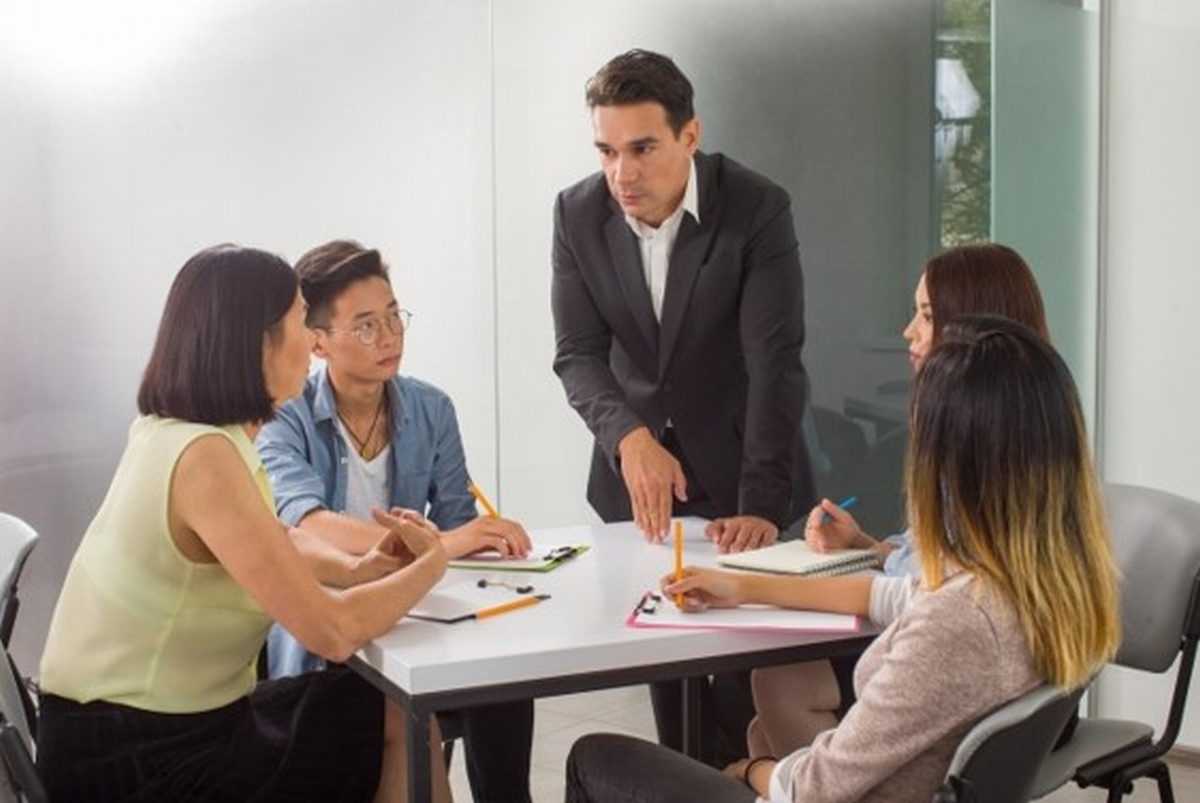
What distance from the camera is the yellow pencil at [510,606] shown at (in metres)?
2.17

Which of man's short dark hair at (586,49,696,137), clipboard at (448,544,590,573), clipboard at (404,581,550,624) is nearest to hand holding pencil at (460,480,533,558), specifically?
clipboard at (448,544,590,573)

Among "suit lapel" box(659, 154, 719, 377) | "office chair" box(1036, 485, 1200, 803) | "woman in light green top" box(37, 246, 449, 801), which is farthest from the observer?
"suit lapel" box(659, 154, 719, 377)

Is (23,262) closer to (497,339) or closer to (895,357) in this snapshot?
(497,339)

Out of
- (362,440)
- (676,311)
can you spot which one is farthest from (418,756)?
(676,311)

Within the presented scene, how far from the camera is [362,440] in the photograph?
2859mm

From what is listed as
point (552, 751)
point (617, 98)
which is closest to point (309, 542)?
point (617, 98)

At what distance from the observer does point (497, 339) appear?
191 inches

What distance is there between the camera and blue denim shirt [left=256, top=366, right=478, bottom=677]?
2697mm

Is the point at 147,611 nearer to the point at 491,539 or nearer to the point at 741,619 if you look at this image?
the point at 491,539

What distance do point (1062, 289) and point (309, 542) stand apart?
217 cm

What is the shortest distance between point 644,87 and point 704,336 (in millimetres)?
532

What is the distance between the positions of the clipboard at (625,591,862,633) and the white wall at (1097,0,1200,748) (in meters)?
1.85

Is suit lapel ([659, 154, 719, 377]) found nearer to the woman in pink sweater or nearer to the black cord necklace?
the black cord necklace

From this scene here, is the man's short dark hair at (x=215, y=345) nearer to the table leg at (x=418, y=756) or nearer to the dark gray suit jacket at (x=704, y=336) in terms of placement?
the table leg at (x=418, y=756)
